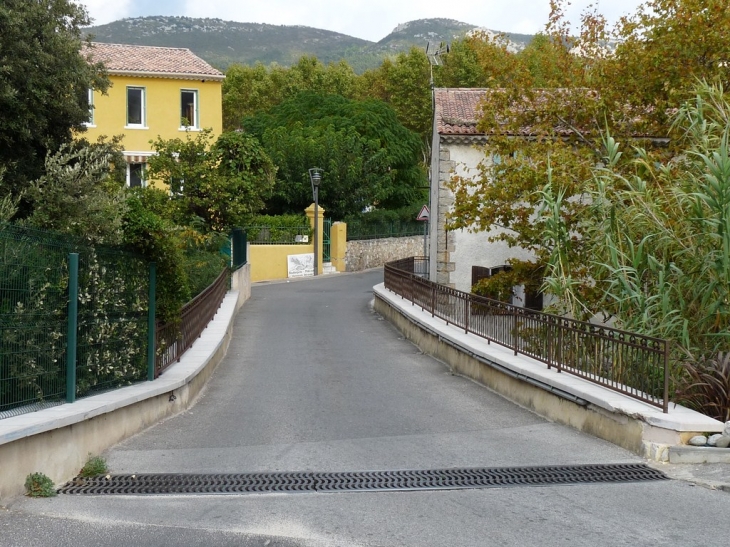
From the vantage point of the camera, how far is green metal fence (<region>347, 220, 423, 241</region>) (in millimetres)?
46875

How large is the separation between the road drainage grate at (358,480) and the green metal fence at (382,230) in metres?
38.2

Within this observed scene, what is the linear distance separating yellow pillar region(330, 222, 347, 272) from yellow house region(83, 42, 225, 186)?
7335 millimetres

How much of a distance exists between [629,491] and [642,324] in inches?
164

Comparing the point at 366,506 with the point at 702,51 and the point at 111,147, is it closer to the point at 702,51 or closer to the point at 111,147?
the point at 702,51

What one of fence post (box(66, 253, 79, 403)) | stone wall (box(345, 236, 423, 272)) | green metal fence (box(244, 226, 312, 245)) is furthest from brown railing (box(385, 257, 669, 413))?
stone wall (box(345, 236, 423, 272))

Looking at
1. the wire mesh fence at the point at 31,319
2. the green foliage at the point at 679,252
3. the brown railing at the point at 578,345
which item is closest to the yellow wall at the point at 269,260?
the brown railing at the point at 578,345

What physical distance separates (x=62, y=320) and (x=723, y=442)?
6.31 metres

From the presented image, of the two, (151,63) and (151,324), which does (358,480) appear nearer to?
(151,324)

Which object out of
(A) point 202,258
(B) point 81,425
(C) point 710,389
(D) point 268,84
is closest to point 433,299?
(A) point 202,258

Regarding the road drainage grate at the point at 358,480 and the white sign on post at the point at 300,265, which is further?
the white sign on post at the point at 300,265

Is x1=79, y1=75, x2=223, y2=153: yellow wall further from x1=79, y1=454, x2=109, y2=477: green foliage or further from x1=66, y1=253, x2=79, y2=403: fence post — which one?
x1=79, y1=454, x2=109, y2=477: green foliage

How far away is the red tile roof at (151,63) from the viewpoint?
41575mm

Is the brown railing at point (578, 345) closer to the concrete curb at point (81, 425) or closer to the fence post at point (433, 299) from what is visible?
the fence post at point (433, 299)

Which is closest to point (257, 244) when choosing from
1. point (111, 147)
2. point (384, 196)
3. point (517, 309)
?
point (384, 196)
